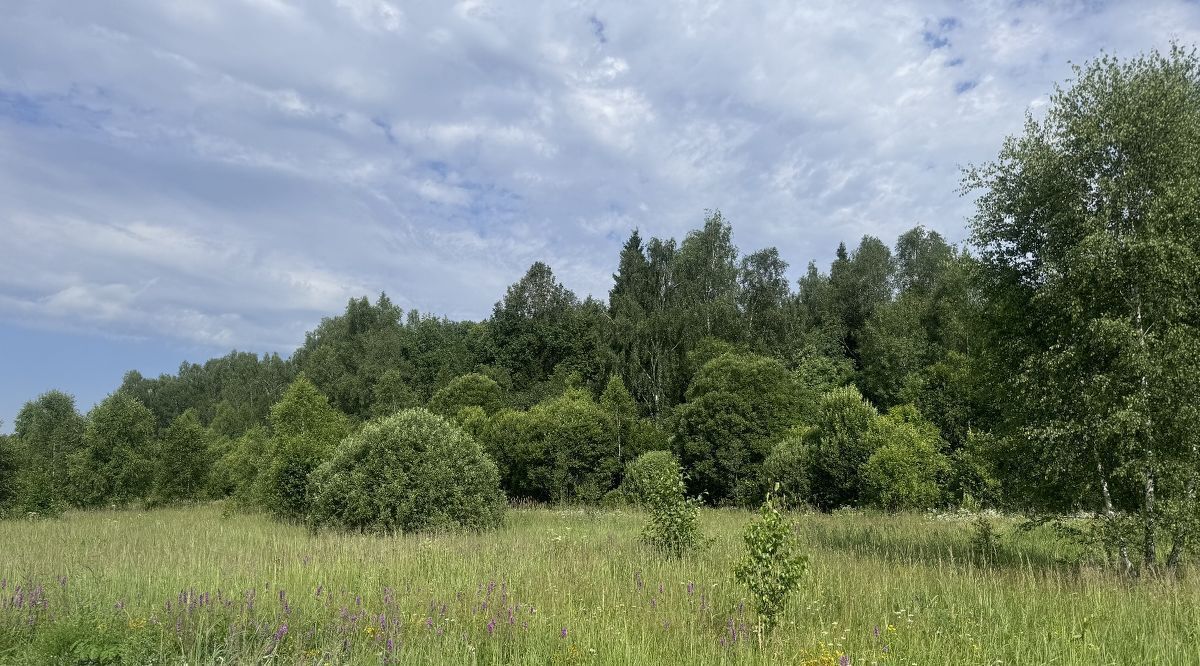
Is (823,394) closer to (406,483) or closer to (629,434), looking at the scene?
(629,434)

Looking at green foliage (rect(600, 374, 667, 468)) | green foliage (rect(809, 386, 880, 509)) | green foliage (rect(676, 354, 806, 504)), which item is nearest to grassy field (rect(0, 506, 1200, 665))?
green foliage (rect(809, 386, 880, 509))

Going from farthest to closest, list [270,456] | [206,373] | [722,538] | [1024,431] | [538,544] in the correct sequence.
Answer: [206,373] < [270,456] < [722,538] < [538,544] < [1024,431]

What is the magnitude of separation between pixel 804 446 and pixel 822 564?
1565 cm

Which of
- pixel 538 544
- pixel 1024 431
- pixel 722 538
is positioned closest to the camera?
pixel 1024 431

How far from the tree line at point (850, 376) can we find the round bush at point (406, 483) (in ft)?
17.7

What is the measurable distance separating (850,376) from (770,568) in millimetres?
41265

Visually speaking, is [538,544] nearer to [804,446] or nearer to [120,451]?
[804,446]

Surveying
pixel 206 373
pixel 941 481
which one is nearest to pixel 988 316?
pixel 941 481

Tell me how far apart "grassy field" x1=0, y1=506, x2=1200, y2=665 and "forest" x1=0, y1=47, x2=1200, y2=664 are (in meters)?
1.05

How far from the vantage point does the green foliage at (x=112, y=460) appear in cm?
2955

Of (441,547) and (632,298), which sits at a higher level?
(632,298)

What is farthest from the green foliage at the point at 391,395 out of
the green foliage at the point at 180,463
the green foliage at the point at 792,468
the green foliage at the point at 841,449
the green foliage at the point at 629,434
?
the green foliage at the point at 841,449

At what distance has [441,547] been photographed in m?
11.7

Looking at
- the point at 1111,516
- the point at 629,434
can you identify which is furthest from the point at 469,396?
the point at 1111,516
